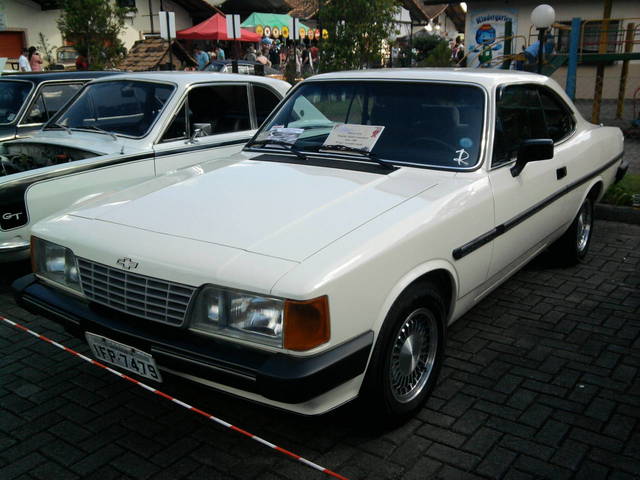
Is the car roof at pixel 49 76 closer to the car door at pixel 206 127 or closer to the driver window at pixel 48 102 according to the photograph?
the driver window at pixel 48 102

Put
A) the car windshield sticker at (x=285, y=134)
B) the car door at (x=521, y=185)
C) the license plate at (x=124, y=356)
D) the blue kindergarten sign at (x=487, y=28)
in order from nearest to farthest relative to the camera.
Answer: the license plate at (x=124, y=356) < the car door at (x=521, y=185) < the car windshield sticker at (x=285, y=134) < the blue kindergarten sign at (x=487, y=28)

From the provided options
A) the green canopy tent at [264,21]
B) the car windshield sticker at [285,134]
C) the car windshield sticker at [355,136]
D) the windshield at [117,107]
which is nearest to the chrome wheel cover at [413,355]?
the car windshield sticker at [355,136]

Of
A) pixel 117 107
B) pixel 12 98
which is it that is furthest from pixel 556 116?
pixel 12 98

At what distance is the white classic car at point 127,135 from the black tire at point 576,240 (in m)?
3.29

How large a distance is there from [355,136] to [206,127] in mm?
2449

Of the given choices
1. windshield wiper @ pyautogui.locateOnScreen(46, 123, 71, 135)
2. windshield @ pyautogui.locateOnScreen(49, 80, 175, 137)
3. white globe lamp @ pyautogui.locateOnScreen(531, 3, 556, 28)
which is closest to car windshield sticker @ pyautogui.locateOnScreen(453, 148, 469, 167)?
windshield @ pyautogui.locateOnScreen(49, 80, 175, 137)

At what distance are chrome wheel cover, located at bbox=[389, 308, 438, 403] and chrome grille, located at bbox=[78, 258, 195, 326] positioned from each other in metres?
1.02

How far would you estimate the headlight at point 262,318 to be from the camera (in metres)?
2.56

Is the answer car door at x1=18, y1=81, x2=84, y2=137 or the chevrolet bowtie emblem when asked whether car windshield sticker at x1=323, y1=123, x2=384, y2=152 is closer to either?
the chevrolet bowtie emblem

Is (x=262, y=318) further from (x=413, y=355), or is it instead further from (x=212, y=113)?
(x=212, y=113)

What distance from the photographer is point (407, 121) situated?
13.0 ft

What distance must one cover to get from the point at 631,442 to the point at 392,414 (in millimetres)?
1196

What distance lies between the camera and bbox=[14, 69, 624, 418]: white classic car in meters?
2.65

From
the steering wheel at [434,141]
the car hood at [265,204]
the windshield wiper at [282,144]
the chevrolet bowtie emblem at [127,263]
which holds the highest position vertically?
the steering wheel at [434,141]
